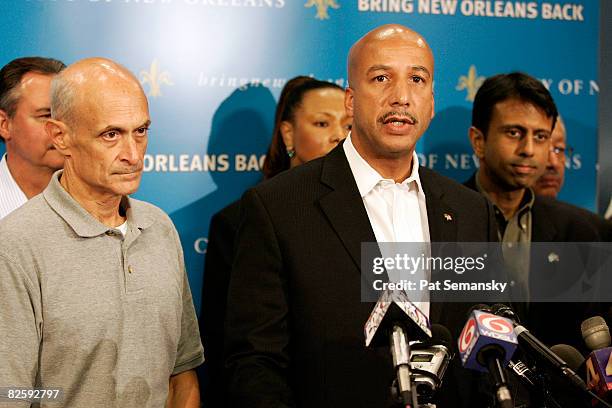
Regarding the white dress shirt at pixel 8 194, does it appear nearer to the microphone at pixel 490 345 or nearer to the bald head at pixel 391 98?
the bald head at pixel 391 98

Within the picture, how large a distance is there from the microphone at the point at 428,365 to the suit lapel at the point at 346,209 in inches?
23.7

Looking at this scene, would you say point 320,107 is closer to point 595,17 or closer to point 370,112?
point 370,112

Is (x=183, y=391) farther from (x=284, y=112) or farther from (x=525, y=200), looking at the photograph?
(x=525, y=200)

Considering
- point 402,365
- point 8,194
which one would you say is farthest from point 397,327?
point 8,194

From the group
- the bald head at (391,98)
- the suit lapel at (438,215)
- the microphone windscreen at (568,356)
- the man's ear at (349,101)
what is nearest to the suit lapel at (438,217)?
the suit lapel at (438,215)

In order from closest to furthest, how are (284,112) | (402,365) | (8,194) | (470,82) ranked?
(402,365) → (8,194) → (284,112) → (470,82)

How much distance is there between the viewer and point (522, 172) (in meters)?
3.50

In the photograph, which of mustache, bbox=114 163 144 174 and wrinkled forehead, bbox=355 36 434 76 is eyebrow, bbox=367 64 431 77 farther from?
Result: mustache, bbox=114 163 144 174

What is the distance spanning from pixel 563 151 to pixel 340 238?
6.69 feet

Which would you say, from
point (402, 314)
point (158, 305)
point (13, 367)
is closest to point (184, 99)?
point (158, 305)

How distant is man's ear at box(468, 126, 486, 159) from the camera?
3654 millimetres

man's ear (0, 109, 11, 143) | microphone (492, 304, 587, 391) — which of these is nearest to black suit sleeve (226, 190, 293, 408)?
microphone (492, 304, 587, 391)

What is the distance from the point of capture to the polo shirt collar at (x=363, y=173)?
2557mm

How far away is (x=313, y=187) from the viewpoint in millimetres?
2521
